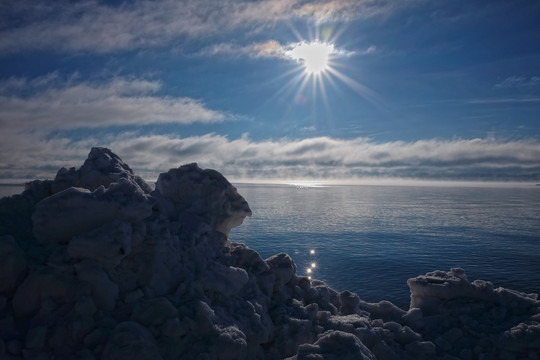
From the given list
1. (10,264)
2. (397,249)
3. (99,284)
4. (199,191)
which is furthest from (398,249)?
(10,264)

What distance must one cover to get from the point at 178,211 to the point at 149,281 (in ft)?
14.5

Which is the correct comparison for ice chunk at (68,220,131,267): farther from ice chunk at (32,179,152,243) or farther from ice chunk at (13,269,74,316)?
ice chunk at (13,269,74,316)

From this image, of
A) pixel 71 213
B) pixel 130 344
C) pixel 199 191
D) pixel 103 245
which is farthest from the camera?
pixel 199 191

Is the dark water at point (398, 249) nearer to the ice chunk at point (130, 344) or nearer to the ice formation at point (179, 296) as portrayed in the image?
the ice formation at point (179, 296)

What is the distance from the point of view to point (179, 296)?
468 inches

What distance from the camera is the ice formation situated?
998 centimetres

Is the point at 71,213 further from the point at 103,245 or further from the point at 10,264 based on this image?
the point at 10,264

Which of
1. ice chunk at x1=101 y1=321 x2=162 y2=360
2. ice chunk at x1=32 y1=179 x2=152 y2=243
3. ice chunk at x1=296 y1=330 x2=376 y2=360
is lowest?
ice chunk at x1=296 y1=330 x2=376 y2=360

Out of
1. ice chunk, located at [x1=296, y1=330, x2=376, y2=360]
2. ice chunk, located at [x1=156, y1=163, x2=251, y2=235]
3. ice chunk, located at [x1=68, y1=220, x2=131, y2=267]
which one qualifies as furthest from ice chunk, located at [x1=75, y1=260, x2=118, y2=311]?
ice chunk, located at [x1=296, y1=330, x2=376, y2=360]

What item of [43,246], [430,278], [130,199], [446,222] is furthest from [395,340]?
[446,222]

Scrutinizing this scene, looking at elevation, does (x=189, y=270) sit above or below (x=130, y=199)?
below

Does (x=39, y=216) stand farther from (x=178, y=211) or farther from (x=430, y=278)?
(x=430, y=278)

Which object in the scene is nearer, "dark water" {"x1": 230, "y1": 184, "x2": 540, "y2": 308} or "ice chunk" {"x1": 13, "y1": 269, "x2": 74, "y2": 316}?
"ice chunk" {"x1": 13, "y1": 269, "x2": 74, "y2": 316}

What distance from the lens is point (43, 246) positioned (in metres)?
11.7
